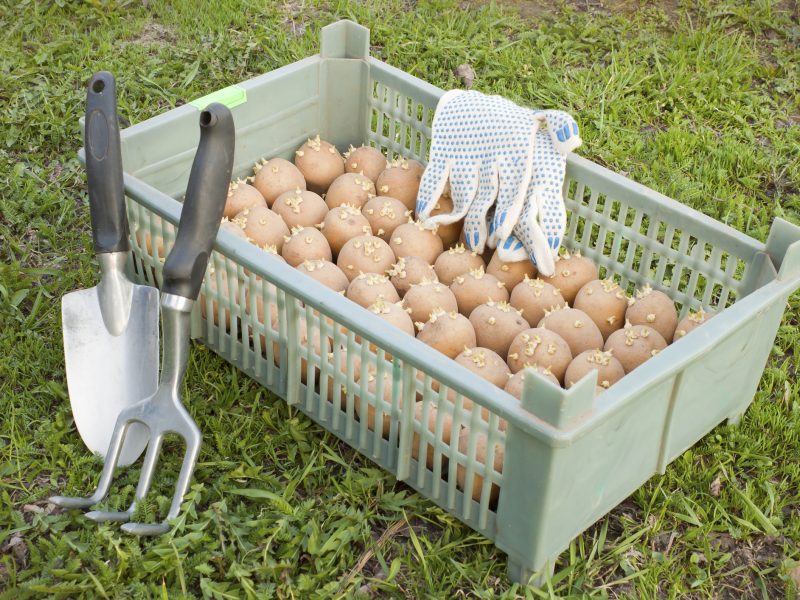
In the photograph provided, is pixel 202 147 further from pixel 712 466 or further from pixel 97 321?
pixel 712 466

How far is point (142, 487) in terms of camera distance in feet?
6.00

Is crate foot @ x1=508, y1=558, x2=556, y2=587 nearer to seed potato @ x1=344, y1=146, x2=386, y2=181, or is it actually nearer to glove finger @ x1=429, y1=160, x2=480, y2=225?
glove finger @ x1=429, y1=160, x2=480, y2=225

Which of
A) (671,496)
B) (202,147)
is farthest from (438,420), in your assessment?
(202,147)

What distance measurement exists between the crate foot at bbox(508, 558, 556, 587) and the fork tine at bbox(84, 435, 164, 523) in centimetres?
60

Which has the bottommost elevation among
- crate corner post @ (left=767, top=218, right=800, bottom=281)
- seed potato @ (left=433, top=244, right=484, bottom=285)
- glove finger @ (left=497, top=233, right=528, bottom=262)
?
seed potato @ (left=433, top=244, right=484, bottom=285)

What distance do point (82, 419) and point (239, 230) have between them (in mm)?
454

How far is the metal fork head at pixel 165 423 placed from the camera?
182 centimetres

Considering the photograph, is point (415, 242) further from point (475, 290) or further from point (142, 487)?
point (142, 487)

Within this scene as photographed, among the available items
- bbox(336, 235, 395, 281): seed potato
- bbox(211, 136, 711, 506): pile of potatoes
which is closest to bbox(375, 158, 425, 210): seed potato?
bbox(211, 136, 711, 506): pile of potatoes

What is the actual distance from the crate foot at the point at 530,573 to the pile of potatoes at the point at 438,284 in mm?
137

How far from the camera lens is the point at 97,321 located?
2.03 m

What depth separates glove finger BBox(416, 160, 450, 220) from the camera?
2.27 meters

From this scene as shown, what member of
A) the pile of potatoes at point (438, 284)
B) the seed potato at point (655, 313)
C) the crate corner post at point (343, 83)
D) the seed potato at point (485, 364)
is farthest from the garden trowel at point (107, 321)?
the seed potato at point (655, 313)

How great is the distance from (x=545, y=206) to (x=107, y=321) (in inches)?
33.3
